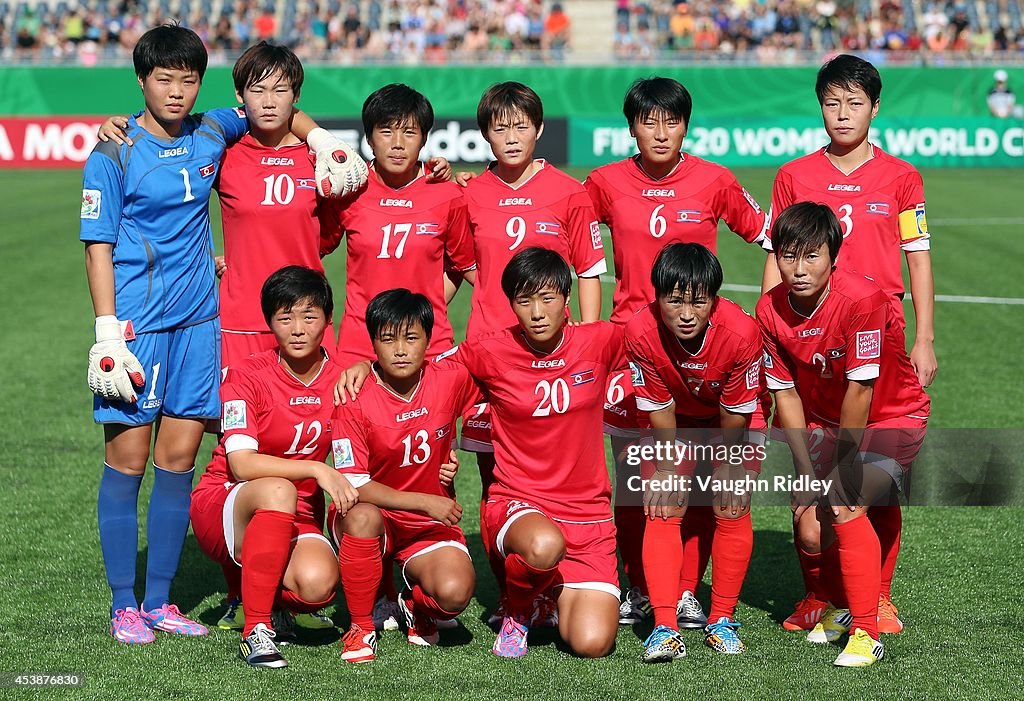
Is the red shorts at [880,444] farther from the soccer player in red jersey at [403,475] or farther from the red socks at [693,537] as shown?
the soccer player in red jersey at [403,475]

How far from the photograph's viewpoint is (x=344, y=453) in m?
4.92

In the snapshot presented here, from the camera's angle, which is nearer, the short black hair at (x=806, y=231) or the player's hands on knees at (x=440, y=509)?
the short black hair at (x=806, y=231)

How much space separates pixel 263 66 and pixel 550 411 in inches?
73.0

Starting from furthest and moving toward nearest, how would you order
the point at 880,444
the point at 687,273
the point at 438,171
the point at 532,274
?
the point at 438,171
the point at 880,444
the point at 532,274
the point at 687,273

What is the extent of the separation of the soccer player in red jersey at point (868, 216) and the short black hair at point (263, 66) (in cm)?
217

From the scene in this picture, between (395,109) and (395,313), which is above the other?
(395,109)

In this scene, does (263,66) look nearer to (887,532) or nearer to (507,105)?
(507,105)

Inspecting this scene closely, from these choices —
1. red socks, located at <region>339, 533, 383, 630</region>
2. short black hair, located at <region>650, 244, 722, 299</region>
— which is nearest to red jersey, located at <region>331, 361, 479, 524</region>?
red socks, located at <region>339, 533, 383, 630</region>

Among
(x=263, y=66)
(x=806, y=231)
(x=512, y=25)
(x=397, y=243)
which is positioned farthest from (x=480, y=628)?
(x=512, y=25)

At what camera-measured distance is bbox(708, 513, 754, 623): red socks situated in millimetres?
5035

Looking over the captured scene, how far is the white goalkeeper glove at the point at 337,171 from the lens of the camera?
5243 millimetres

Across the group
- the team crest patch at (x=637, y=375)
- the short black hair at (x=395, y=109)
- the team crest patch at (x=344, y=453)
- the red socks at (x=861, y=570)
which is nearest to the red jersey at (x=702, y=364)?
the team crest patch at (x=637, y=375)

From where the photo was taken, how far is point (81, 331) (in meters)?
11.9

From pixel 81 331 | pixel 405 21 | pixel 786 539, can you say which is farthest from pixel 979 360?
pixel 405 21
